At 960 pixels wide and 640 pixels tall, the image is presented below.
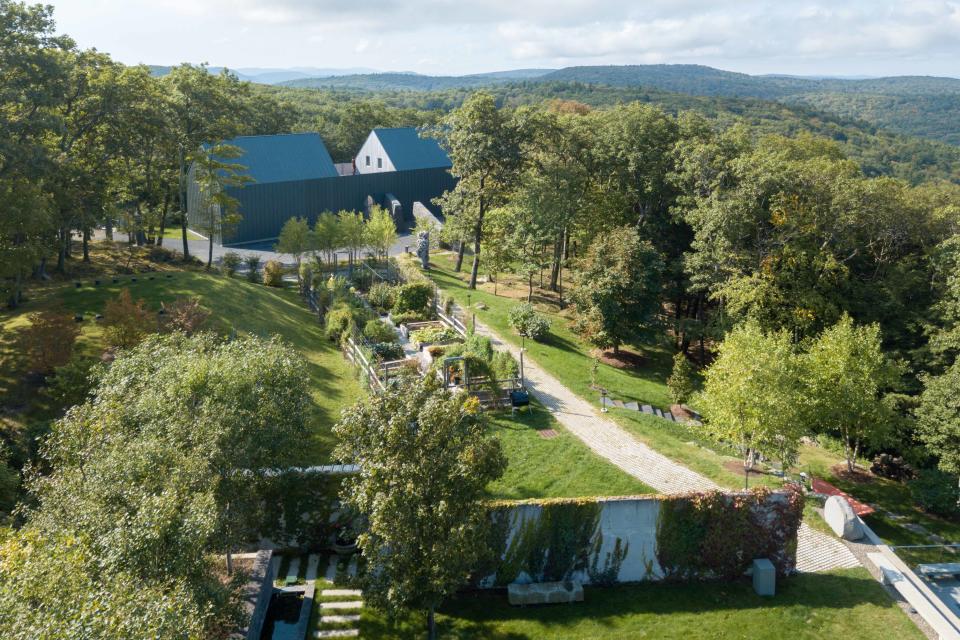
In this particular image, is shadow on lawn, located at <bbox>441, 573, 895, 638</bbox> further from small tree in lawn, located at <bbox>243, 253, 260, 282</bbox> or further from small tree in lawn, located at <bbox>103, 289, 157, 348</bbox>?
small tree in lawn, located at <bbox>243, 253, 260, 282</bbox>

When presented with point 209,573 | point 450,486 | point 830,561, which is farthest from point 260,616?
point 830,561

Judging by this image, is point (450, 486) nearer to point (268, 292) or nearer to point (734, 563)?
point (734, 563)

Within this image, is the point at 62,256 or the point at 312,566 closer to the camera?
the point at 312,566

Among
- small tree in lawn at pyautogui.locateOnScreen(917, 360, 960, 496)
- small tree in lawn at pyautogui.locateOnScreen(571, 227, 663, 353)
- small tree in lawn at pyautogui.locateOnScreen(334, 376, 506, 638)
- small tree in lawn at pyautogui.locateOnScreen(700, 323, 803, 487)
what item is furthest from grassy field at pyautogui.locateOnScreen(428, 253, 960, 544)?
small tree in lawn at pyautogui.locateOnScreen(334, 376, 506, 638)

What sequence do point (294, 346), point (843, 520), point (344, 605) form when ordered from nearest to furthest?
1. point (344, 605)
2. point (843, 520)
3. point (294, 346)

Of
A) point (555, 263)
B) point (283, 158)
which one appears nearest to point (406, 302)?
point (555, 263)

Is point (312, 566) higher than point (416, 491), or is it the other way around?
point (416, 491)

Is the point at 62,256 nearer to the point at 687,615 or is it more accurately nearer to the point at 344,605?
the point at 344,605
